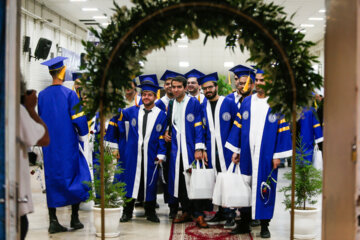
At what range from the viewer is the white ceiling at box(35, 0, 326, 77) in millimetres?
13758

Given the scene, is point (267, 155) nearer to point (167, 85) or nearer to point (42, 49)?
point (167, 85)

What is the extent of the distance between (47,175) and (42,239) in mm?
705

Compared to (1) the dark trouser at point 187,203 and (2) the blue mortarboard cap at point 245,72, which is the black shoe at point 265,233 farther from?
(2) the blue mortarboard cap at point 245,72

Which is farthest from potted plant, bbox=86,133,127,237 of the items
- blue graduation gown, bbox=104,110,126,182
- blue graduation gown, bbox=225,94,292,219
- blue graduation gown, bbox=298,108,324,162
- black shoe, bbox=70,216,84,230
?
blue graduation gown, bbox=298,108,324,162

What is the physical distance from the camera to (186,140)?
6359 mm

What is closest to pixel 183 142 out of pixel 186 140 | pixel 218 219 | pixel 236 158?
pixel 186 140

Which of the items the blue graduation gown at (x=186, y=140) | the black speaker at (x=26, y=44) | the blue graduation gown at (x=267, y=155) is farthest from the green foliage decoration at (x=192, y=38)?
the black speaker at (x=26, y=44)

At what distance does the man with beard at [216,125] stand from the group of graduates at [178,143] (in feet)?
0.04

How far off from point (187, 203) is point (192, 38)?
10.2 feet

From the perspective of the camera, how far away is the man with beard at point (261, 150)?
5285 mm

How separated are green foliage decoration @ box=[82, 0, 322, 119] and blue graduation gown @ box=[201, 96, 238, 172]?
6.98 feet

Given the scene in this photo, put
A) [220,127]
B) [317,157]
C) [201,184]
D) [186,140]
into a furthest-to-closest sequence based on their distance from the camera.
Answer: [317,157]
[186,140]
[220,127]
[201,184]

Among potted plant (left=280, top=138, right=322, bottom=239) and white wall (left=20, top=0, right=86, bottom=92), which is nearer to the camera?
potted plant (left=280, top=138, right=322, bottom=239)

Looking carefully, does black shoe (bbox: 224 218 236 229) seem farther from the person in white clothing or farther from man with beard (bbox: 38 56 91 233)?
the person in white clothing
